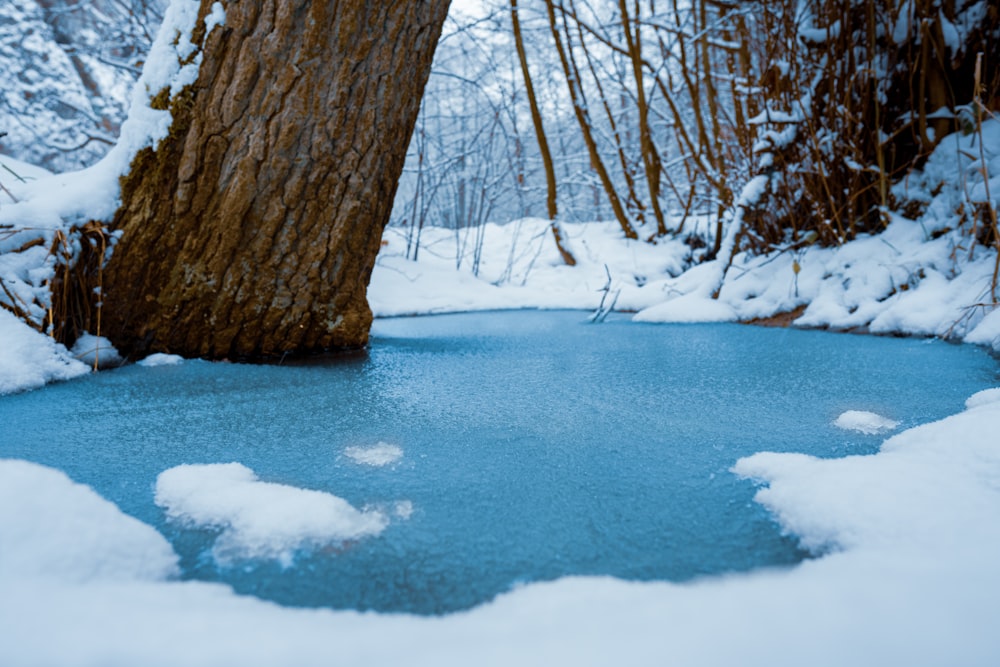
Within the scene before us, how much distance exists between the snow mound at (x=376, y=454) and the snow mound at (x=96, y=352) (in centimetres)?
100

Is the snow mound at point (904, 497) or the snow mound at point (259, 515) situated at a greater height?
the snow mound at point (904, 497)

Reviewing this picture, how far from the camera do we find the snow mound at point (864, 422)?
2.66 ft

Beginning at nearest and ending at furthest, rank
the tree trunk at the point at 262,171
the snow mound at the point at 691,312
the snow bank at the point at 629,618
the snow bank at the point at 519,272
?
the snow bank at the point at 629,618 → the tree trunk at the point at 262,171 → the snow mound at the point at 691,312 → the snow bank at the point at 519,272

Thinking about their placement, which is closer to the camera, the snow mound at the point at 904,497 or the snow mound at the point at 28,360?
the snow mound at the point at 904,497

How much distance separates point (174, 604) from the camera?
421 millimetres

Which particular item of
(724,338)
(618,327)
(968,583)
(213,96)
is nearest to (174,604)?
(968,583)

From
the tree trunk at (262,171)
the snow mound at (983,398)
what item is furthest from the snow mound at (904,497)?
the tree trunk at (262,171)

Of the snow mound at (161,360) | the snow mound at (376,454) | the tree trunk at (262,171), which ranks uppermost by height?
the tree trunk at (262,171)

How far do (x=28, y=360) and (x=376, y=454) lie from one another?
959 millimetres

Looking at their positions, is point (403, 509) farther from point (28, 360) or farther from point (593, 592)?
point (28, 360)

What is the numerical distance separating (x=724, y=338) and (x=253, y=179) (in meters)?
1.50

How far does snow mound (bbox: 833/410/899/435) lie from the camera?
0.81 meters

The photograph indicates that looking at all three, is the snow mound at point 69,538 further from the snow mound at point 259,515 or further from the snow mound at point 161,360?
the snow mound at point 161,360

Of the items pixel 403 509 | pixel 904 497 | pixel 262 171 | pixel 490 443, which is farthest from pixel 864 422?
pixel 262 171
